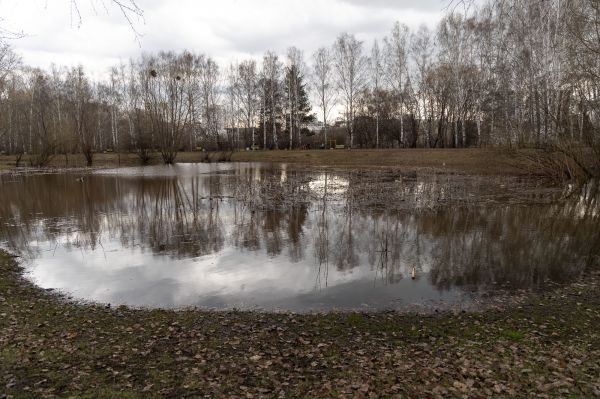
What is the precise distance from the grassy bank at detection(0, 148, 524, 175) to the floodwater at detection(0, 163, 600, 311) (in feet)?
42.6

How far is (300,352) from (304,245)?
6634 millimetres

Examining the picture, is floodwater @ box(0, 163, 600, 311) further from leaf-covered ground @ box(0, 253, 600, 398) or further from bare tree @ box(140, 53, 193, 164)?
→ bare tree @ box(140, 53, 193, 164)

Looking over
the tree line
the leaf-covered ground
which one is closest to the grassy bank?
the tree line

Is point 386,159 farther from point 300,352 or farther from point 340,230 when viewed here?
point 300,352

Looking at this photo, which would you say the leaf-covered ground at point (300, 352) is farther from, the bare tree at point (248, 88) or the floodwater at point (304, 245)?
the bare tree at point (248, 88)

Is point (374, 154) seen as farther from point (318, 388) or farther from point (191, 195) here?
point (318, 388)

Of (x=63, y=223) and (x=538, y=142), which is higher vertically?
(x=538, y=142)

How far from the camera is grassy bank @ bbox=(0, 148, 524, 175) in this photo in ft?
119

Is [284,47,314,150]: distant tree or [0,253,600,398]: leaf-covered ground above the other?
[284,47,314,150]: distant tree

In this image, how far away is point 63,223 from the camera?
650 inches

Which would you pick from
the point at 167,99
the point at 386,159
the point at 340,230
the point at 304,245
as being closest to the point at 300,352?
the point at 304,245

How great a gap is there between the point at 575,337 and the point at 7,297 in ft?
33.2

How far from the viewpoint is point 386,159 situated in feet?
149

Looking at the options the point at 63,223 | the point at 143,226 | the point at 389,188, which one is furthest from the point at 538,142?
the point at 63,223
